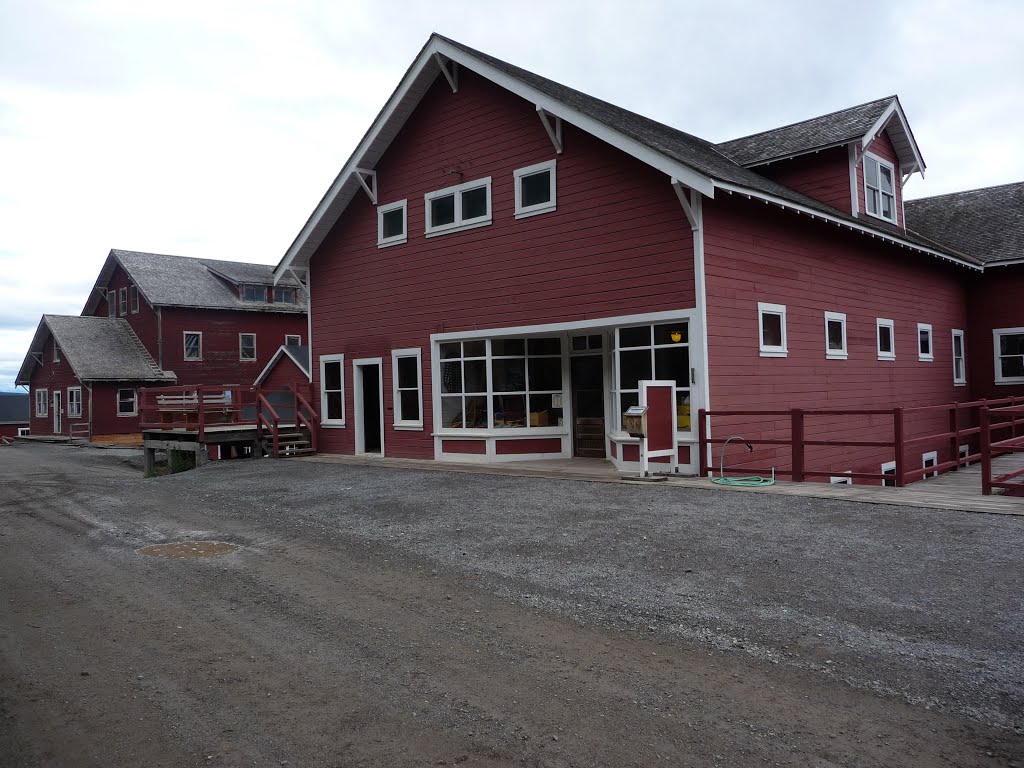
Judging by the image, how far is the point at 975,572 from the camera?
21.3ft

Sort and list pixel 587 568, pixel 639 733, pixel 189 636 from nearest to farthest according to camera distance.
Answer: pixel 639 733 < pixel 189 636 < pixel 587 568

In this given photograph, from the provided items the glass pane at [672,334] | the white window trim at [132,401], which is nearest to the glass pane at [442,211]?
the glass pane at [672,334]

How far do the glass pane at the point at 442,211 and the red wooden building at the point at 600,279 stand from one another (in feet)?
0.24

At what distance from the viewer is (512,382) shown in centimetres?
1580

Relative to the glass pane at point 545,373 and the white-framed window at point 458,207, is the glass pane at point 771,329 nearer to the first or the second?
the glass pane at point 545,373

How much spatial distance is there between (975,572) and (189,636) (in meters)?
6.11

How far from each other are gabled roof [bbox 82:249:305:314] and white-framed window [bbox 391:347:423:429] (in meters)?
22.2

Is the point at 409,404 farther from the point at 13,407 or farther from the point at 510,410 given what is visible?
the point at 13,407

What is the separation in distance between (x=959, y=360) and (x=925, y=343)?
2532 mm

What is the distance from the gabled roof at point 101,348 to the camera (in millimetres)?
37031

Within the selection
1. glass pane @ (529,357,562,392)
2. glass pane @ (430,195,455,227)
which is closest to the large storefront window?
glass pane @ (529,357,562,392)

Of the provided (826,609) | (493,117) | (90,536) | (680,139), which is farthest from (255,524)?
(680,139)

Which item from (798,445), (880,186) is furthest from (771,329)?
(880,186)

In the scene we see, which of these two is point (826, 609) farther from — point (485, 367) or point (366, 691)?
point (485, 367)
